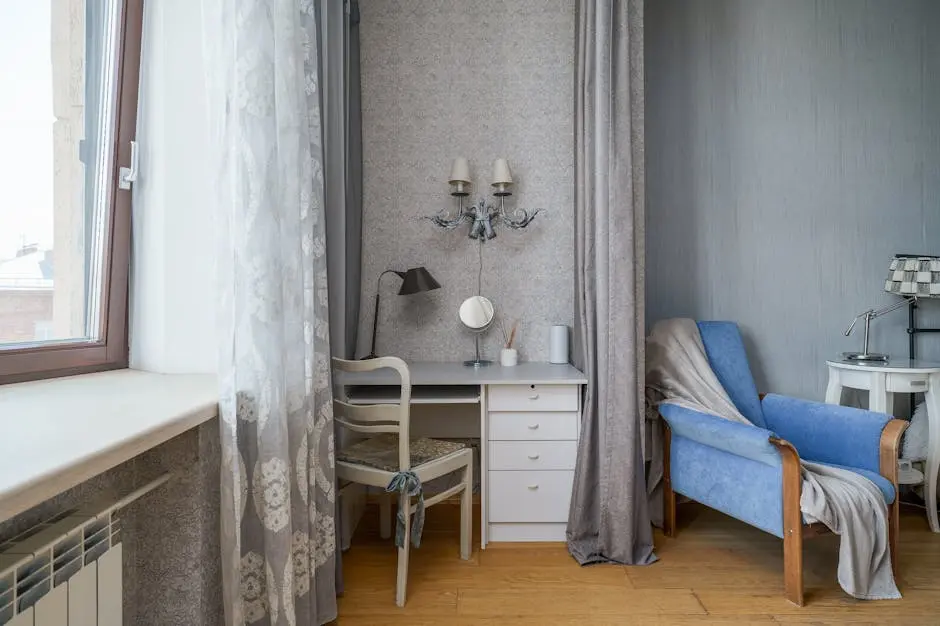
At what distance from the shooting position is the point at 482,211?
8.68ft

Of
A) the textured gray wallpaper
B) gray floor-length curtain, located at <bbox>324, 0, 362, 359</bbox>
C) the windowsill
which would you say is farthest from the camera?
the textured gray wallpaper

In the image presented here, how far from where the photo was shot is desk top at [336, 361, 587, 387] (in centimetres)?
217

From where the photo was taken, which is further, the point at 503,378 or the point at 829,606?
the point at 503,378

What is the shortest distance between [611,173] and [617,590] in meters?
1.57

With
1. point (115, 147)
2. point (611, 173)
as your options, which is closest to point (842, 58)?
point (611, 173)

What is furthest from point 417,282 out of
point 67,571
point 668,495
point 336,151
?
point 67,571

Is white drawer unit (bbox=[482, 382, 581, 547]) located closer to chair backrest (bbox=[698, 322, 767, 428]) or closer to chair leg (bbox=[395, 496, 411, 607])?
chair leg (bbox=[395, 496, 411, 607])

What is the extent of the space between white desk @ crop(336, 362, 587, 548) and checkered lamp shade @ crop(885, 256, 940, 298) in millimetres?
1639

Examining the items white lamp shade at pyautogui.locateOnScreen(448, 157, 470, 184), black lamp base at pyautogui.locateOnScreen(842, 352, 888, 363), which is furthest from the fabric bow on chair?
black lamp base at pyautogui.locateOnScreen(842, 352, 888, 363)

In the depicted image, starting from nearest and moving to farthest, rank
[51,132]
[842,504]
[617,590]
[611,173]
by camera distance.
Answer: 1. [51,132]
2. [842,504]
3. [617,590]
4. [611,173]

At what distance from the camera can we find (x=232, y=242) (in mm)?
1251

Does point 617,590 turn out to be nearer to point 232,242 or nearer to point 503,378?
point 503,378

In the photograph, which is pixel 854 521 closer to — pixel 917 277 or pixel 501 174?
pixel 917 277

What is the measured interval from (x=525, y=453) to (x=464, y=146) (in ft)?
5.10
